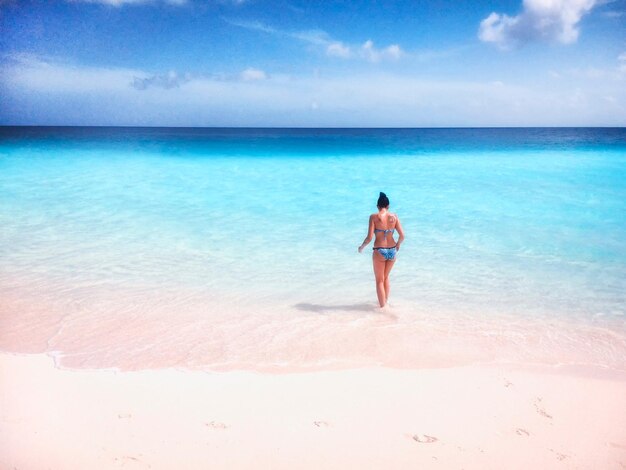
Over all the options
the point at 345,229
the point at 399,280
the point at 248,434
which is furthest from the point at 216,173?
the point at 248,434

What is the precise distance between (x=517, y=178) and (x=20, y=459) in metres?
19.5

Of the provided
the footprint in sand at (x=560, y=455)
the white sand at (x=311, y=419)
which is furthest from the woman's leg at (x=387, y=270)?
the footprint in sand at (x=560, y=455)

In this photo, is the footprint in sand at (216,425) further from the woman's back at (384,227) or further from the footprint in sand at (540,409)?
the woman's back at (384,227)

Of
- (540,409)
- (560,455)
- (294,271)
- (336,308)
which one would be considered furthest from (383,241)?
(560,455)

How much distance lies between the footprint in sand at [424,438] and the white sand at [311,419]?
0.4 inches

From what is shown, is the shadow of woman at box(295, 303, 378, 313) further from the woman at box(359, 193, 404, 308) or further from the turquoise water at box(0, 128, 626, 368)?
the woman at box(359, 193, 404, 308)

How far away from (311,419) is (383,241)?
2371 millimetres

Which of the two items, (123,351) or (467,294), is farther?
(467,294)

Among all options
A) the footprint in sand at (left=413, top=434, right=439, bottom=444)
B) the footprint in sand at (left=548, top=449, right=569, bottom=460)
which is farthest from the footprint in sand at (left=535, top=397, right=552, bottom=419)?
the footprint in sand at (left=413, top=434, right=439, bottom=444)

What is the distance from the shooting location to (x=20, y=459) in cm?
245

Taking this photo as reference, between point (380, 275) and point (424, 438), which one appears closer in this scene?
point (424, 438)

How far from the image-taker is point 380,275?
4934mm

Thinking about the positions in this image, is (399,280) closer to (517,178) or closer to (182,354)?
(182,354)

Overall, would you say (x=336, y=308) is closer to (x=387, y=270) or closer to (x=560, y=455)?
(x=387, y=270)
